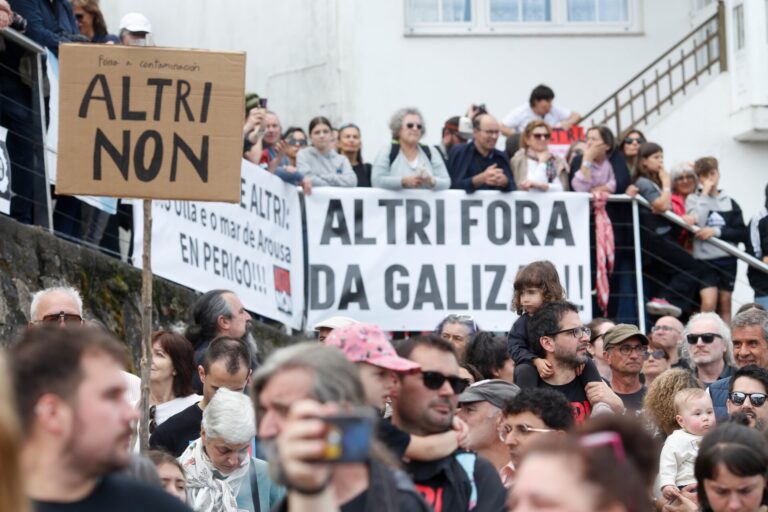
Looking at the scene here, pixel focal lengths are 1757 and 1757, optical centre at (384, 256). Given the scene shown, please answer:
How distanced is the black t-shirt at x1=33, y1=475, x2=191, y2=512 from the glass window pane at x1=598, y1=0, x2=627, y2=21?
20809 mm

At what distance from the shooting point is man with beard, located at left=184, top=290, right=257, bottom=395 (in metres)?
Answer: 10.1

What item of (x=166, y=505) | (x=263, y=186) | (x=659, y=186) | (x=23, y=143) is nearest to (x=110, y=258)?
(x=23, y=143)

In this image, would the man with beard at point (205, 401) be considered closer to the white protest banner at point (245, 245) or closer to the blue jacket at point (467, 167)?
the white protest banner at point (245, 245)

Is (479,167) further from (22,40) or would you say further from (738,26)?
(738,26)

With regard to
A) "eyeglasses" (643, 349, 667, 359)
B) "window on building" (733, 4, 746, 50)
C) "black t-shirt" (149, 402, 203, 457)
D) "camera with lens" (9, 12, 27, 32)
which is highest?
"window on building" (733, 4, 746, 50)

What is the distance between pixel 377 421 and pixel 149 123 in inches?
157

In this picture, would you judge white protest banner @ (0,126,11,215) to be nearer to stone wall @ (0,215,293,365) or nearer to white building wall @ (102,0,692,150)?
stone wall @ (0,215,293,365)

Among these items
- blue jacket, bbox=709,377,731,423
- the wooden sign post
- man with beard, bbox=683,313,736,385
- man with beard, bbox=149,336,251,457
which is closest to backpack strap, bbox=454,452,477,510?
man with beard, bbox=149,336,251,457

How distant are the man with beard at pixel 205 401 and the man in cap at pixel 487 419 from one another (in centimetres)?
133

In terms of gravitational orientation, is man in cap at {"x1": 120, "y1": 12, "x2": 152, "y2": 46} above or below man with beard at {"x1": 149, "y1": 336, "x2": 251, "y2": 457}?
above

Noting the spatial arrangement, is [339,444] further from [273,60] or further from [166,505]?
[273,60]

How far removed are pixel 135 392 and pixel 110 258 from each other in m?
3.76

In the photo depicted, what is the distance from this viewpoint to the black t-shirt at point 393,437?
18.2ft

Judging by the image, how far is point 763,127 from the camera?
2273cm
